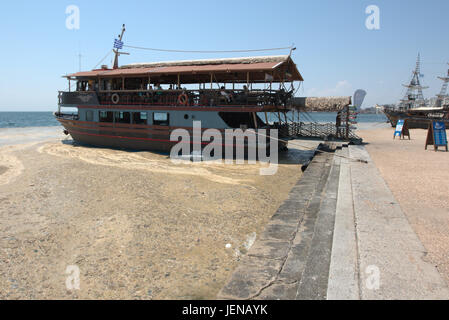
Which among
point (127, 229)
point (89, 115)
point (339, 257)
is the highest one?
point (89, 115)

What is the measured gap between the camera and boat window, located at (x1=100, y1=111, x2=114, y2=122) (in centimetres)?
2106

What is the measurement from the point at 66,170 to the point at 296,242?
1050 centimetres

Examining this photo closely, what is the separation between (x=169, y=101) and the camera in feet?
61.0

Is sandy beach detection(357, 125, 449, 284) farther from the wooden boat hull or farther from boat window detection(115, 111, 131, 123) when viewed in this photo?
boat window detection(115, 111, 131, 123)

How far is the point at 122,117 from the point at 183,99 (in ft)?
17.6

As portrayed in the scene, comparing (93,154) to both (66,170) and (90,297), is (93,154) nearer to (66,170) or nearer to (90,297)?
(66,170)

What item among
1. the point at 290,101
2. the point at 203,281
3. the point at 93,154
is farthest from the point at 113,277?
the point at 290,101

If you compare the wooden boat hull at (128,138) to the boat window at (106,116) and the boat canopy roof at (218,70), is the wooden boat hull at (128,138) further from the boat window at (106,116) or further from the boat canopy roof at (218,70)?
the boat canopy roof at (218,70)

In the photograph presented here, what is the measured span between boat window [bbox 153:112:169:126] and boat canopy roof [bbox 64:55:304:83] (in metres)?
2.43

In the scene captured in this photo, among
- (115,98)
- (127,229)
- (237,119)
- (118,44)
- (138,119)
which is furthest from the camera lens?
(118,44)

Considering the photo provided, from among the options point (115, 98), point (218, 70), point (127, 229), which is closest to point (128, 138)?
point (115, 98)

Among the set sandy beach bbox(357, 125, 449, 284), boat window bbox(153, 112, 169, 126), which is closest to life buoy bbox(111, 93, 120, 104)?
boat window bbox(153, 112, 169, 126)

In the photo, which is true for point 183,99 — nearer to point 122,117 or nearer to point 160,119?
point 160,119

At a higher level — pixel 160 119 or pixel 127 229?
pixel 160 119
